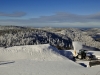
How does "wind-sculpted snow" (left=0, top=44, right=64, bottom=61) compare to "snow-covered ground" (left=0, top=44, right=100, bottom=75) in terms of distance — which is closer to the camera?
"snow-covered ground" (left=0, top=44, right=100, bottom=75)

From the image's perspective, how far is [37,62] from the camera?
65.6 feet

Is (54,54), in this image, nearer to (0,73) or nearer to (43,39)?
(0,73)

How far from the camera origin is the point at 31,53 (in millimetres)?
22734

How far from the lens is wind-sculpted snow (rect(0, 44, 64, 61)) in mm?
21984

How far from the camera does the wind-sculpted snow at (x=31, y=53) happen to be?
72.1 ft

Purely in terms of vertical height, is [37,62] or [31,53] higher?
[31,53]

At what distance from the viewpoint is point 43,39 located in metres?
130

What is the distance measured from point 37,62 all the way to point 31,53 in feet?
9.85

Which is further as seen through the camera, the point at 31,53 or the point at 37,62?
the point at 31,53

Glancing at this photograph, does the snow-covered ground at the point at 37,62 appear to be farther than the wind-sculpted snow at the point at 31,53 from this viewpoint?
No

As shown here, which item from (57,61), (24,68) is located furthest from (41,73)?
(57,61)

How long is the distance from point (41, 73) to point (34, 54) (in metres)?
7.23

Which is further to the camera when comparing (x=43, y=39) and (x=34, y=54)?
(x=43, y=39)

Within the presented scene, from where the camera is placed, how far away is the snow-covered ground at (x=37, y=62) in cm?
1644
